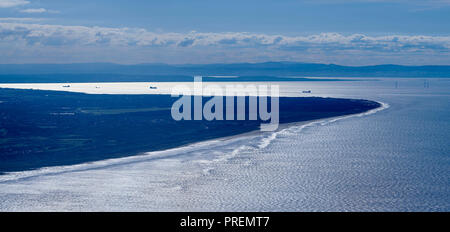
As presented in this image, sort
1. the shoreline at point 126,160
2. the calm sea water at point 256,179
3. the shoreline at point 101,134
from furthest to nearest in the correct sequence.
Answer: the shoreline at point 101,134 → the shoreline at point 126,160 → the calm sea water at point 256,179

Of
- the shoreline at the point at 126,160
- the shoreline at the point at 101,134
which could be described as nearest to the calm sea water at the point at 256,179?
the shoreline at the point at 126,160

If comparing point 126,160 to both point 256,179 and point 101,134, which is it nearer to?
point 256,179

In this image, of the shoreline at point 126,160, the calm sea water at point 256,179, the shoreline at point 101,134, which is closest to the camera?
the calm sea water at point 256,179

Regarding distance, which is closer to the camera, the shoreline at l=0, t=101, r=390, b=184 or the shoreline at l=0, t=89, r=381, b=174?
the shoreline at l=0, t=101, r=390, b=184

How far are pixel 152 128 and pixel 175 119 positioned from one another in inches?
230

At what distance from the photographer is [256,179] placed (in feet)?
67.5

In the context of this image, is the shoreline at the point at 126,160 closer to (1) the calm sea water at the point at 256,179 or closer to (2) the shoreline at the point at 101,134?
(1) the calm sea water at the point at 256,179

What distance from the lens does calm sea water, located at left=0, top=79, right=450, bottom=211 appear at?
16.9 m

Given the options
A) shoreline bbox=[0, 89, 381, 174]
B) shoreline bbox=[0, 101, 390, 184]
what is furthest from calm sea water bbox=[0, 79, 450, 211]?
shoreline bbox=[0, 89, 381, 174]

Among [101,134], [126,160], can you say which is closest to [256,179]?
[126,160]

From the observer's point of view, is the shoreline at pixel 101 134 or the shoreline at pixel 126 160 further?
the shoreline at pixel 101 134

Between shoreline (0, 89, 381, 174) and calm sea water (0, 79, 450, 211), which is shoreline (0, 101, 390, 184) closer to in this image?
calm sea water (0, 79, 450, 211)

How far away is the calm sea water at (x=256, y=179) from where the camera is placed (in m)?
16.9
